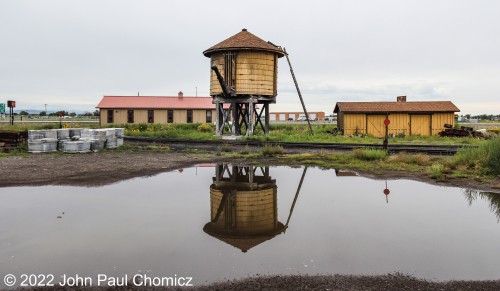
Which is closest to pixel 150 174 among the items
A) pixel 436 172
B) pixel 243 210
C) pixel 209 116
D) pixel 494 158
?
pixel 243 210

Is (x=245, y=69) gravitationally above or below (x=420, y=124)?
above

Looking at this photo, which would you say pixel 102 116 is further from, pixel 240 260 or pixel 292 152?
pixel 240 260

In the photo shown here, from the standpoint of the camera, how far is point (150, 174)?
1270 cm

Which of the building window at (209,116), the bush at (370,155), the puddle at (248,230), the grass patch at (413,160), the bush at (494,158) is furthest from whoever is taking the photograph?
the building window at (209,116)

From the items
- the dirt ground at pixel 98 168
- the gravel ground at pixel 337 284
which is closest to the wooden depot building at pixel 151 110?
the dirt ground at pixel 98 168

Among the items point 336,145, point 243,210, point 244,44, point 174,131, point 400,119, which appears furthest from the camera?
point 174,131

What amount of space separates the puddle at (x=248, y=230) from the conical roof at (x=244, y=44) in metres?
15.4

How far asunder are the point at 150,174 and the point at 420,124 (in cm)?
2362

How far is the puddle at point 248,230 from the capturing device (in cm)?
511

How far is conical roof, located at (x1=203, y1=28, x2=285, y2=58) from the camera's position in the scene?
80.5 feet

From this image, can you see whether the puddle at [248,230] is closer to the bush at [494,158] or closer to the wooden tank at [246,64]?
the bush at [494,158]

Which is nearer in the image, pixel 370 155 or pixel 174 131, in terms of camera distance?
pixel 370 155

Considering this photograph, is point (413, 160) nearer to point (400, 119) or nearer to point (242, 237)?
point (242, 237)

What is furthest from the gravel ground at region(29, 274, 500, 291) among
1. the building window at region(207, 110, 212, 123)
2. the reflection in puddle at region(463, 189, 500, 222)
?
the building window at region(207, 110, 212, 123)
